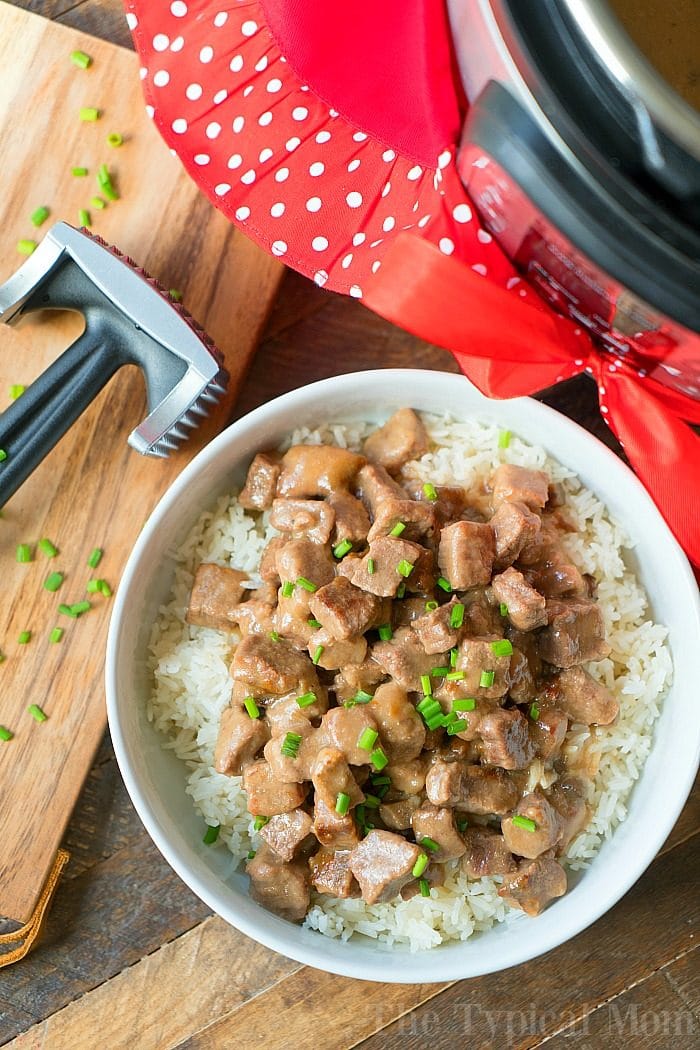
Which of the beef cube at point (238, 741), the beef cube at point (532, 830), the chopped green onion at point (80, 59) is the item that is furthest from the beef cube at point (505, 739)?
the chopped green onion at point (80, 59)

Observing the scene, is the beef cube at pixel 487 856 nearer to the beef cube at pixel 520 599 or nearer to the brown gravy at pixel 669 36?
the beef cube at pixel 520 599

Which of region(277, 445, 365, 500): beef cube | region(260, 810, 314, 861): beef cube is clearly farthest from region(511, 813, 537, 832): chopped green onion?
region(277, 445, 365, 500): beef cube

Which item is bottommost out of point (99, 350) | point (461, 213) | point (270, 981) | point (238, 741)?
point (270, 981)

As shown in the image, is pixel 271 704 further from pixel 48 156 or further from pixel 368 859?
pixel 48 156

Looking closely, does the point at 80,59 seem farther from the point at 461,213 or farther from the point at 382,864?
the point at 382,864

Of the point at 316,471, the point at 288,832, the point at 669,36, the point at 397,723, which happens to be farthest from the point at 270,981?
the point at 669,36
